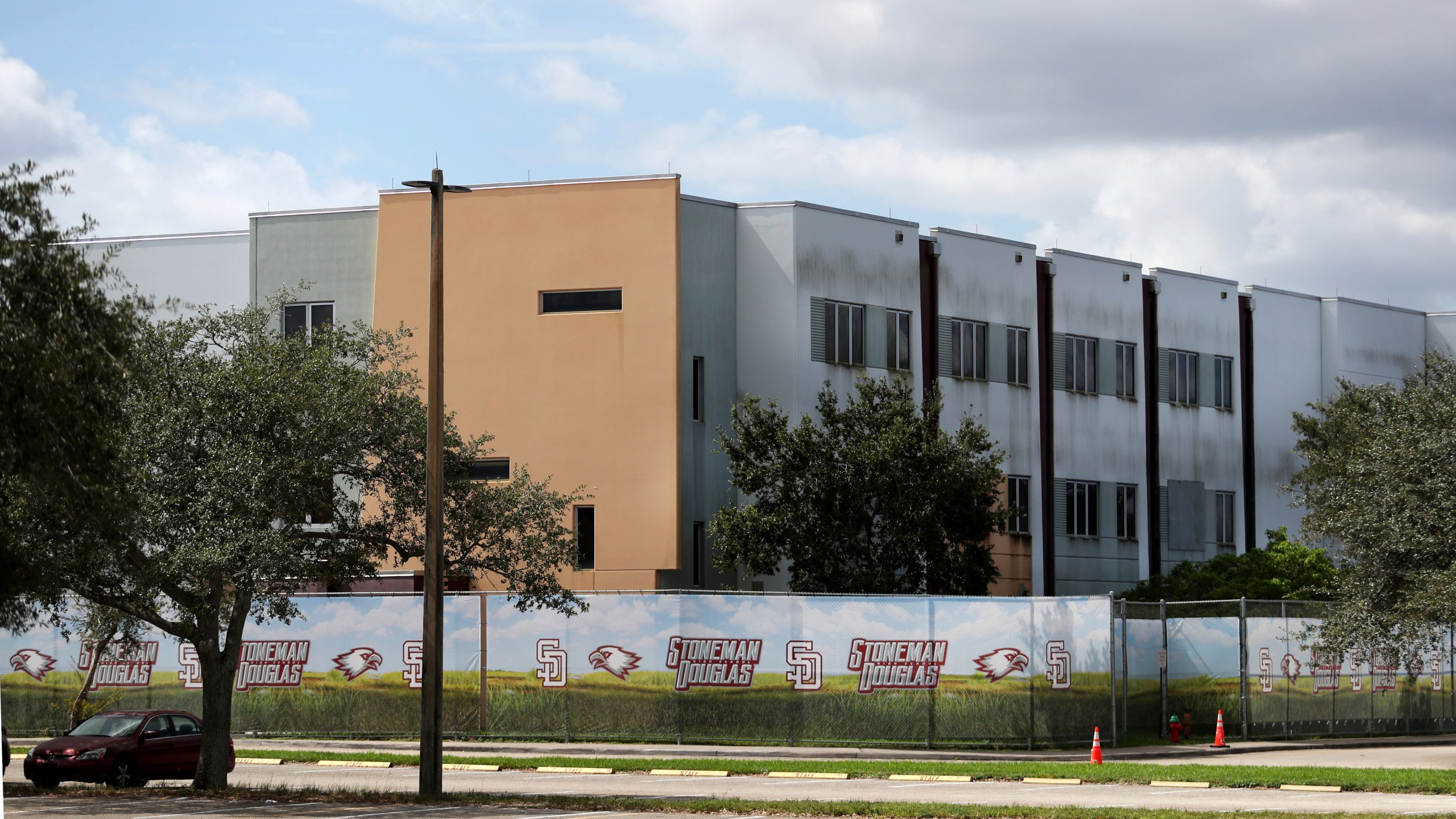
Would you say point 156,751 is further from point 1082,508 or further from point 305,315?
point 1082,508

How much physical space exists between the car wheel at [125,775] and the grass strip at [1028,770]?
5106 mm

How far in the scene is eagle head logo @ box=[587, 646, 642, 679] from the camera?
114 feet

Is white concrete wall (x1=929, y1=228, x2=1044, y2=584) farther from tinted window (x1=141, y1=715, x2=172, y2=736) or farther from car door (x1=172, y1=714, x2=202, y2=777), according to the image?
tinted window (x1=141, y1=715, x2=172, y2=736)

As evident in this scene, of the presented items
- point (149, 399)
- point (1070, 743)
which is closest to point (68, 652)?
point (149, 399)

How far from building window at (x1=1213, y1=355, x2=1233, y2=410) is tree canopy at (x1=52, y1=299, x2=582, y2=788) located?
34674 mm

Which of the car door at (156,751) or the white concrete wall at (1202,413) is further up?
the white concrete wall at (1202,413)

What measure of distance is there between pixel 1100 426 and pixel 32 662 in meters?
33.0

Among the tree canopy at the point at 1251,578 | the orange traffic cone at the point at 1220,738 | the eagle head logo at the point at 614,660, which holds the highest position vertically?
the tree canopy at the point at 1251,578

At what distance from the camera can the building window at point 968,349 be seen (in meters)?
47.8

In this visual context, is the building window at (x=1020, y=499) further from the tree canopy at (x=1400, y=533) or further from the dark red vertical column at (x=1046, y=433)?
the tree canopy at (x=1400, y=533)

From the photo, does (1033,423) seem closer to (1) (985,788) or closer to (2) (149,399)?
(1) (985,788)

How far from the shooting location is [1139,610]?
37406mm

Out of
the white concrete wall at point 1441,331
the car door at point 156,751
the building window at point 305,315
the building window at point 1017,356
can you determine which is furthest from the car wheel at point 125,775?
the white concrete wall at point 1441,331

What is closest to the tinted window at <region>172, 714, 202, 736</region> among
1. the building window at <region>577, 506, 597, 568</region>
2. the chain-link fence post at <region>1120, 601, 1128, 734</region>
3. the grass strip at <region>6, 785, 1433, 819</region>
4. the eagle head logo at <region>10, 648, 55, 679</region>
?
the grass strip at <region>6, 785, 1433, 819</region>
